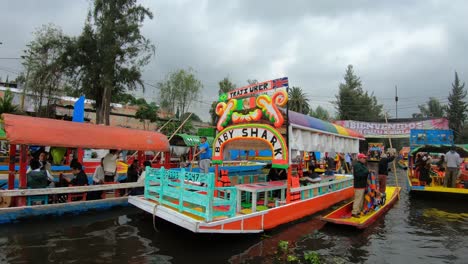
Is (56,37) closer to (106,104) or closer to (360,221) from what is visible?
(106,104)

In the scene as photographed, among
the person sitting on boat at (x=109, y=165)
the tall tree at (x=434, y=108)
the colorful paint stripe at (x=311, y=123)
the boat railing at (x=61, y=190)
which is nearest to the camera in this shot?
the boat railing at (x=61, y=190)

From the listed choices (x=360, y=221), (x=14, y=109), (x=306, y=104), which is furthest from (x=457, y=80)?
(x=14, y=109)

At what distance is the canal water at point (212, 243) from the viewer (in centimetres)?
597

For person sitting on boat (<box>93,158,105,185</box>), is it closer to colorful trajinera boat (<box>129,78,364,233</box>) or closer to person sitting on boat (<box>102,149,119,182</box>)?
person sitting on boat (<box>102,149,119,182</box>)

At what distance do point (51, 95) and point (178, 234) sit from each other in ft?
76.2

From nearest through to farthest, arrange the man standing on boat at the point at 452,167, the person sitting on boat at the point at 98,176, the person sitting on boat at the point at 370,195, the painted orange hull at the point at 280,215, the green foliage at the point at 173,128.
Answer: the painted orange hull at the point at 280,215, the person sitting on boat at the point at 370,195, the person sitting on boat at the point at 98,176, the man standing on boat at the point at 452,167, the green foliage at the point at 173,128

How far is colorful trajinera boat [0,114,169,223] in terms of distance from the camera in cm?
781

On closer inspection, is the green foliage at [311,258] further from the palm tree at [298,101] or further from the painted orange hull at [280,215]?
the palm tree at [298,101]

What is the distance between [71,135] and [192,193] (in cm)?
489

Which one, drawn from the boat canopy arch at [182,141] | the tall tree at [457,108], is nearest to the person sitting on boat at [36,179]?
the boat canopy arch at [182,141]

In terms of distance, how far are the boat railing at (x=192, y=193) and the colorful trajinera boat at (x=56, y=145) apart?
8.06ft

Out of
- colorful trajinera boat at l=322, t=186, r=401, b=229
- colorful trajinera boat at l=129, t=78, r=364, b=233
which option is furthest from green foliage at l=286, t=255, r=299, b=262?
colorful trajinera boat at l=322, t=186, r=401, b=229

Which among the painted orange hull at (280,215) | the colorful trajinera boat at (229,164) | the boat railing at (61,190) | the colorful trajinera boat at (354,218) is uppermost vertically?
the colorful trajinera boat at (229,164)

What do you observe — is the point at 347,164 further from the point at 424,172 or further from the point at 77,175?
the point at 77,175
